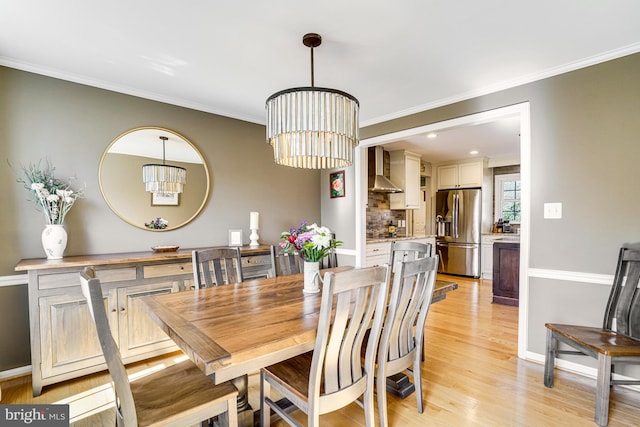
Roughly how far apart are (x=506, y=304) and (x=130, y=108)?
5.16 m

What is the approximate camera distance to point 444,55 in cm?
230

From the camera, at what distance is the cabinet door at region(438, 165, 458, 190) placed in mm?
6410

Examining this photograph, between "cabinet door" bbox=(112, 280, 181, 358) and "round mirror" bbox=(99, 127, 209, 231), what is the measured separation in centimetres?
71

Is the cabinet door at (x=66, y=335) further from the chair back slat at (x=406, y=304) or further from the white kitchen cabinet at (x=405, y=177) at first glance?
the white kitchen cabinet at (x=405, y=177)

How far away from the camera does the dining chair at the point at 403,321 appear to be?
1571 millimetres

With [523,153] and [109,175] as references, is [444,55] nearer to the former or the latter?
[523,153]

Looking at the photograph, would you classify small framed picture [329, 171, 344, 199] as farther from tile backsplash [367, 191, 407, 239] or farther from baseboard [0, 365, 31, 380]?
baseboard [0, 365, 31, 380]

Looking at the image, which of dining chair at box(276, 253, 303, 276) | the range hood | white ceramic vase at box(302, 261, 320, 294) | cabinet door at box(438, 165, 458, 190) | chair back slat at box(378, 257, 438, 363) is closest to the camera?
chair back slat at box(378, 257, 438, 363)

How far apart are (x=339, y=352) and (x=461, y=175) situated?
5866 millimetres

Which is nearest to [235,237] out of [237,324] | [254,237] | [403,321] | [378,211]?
[254,237]

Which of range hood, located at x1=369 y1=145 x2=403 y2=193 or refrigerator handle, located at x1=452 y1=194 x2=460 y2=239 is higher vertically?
range hood, located at x1=369 y1=145 x2=403 y2=193

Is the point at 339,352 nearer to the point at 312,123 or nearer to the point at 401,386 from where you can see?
the point at 401,386

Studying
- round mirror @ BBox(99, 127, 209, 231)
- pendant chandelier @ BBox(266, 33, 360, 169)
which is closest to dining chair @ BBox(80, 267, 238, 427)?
pendant chandelier @ BBox(266, 33, 360, 169)

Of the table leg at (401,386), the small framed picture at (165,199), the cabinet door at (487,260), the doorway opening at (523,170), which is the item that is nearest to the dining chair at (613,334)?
the doorway opening at (523,170)
